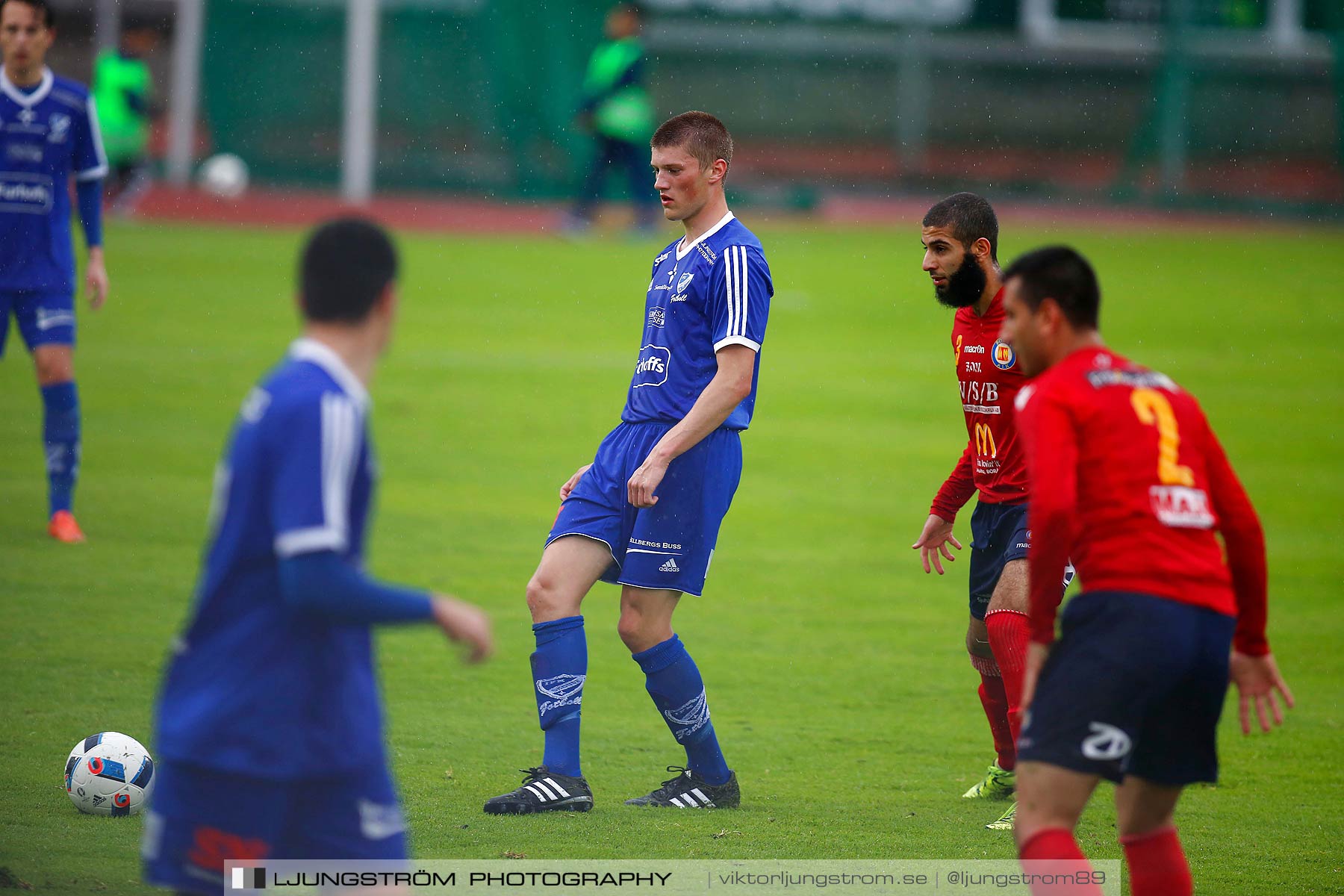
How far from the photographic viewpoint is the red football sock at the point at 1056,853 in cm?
367

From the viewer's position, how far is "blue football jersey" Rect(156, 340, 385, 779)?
10.1 ft

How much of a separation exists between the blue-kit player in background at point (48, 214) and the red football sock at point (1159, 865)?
6577 millimetres

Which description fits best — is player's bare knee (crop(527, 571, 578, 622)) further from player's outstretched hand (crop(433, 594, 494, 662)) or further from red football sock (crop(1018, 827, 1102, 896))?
player's outstretched hand (crop(433, 594, 494, 662))

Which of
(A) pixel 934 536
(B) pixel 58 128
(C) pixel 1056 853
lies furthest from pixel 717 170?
(B) pixel 58 128

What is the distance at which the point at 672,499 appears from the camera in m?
5.51

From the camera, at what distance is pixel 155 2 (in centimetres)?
3850

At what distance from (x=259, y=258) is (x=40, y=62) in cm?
1239

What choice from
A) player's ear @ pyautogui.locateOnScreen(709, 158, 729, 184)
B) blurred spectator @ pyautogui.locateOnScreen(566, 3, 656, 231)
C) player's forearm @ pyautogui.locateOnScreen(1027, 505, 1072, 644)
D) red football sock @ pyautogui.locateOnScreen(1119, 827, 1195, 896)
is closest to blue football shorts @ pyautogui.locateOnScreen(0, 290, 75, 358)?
player's ear @ pyautogui.locateOnScreen(709, 158, 729, 184)

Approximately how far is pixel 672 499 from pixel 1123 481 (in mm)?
2100

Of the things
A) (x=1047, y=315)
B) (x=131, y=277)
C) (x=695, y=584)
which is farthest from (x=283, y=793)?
(x=131, y=277)

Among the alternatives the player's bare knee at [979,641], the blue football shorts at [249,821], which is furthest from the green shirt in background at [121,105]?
the blue football shorts at [249,821]

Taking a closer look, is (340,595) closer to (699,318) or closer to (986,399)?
(699,318)

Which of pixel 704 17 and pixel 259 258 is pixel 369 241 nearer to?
pixel 259 258

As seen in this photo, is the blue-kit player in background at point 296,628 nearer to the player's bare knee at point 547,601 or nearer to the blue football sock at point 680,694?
the player's bare knee at point 547,601
